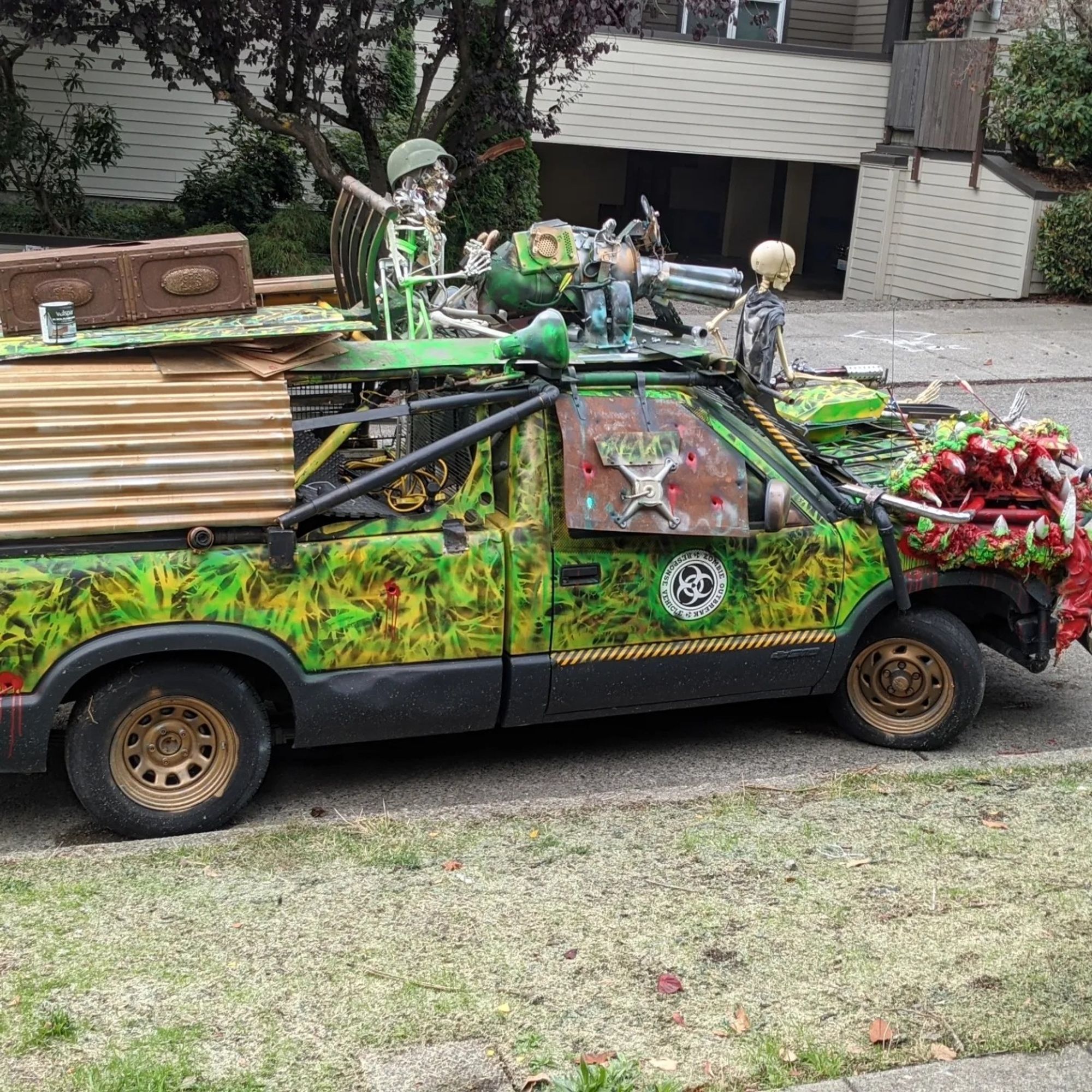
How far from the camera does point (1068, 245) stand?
1792cm

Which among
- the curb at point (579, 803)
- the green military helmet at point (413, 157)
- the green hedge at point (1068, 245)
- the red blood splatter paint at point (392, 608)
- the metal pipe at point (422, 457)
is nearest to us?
the curb at point (579, 803)

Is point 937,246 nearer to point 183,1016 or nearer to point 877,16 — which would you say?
point 877,16

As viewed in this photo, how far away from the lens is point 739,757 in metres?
→ 6.16

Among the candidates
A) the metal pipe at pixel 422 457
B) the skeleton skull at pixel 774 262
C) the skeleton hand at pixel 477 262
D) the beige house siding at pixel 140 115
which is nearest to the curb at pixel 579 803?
the metal pipe at pixel 422 457

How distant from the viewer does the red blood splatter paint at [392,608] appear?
5.25 meters

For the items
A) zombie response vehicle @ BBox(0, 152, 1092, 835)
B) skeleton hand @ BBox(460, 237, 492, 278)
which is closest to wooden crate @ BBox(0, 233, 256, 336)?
zombie response vehicle @ BBox(0, 152, 1092, 835)

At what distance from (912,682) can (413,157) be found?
3.74 m

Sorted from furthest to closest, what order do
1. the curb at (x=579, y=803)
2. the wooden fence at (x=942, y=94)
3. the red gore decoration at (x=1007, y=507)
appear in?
the wooden fence at (x=942, y=94), the red gore decoration at (x=1007, y=507), the curb at (x=579, y=803)

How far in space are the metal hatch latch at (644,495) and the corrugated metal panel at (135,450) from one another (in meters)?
1.24

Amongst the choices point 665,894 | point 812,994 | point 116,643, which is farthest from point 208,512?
point 812,994

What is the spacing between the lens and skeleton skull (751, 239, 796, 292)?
22.8 ft

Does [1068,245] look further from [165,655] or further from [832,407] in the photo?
[165,655]

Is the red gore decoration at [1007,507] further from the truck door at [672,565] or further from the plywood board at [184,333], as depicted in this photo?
the plywood board at [184,333]

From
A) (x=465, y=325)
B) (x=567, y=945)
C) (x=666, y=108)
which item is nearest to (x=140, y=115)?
(x=666, y=108)
